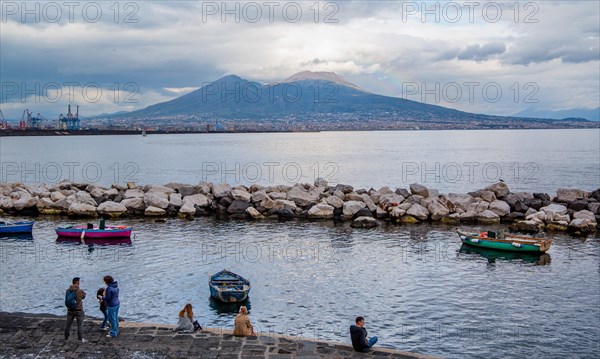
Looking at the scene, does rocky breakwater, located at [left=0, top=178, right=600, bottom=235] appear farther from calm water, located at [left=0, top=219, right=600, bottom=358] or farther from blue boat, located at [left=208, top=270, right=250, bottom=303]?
blue boat, located at [left=208, top=270, right=250, bottom=303]

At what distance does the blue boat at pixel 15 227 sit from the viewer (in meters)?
40.7

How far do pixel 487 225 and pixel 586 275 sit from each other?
14776mm

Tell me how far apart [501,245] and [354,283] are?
12591 millimetres

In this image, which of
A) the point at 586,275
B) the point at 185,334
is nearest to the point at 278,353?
the point at 185,334

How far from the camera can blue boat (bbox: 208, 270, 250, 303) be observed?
997 inches

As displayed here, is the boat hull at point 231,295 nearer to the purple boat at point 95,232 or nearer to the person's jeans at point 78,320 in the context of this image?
the person's jeans at point 78,320

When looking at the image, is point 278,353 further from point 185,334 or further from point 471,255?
point 471,255

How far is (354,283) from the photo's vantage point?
95.7 ft

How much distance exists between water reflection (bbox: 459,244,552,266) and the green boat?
0.80 feet

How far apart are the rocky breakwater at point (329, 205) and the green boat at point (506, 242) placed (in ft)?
24.1


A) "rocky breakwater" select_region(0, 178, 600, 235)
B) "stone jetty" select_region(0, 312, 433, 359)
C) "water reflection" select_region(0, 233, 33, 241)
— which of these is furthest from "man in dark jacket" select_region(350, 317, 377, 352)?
"water reflection" select_region(0, 233, 33, 241)

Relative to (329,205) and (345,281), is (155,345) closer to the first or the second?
(345,281)

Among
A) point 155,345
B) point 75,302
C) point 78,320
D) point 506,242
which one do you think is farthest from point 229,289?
point 506,242

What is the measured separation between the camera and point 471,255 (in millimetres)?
35875
